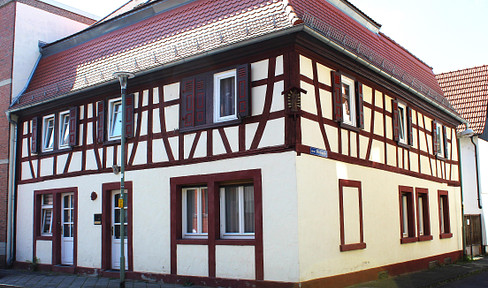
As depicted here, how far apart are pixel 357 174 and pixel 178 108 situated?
5.02 metres

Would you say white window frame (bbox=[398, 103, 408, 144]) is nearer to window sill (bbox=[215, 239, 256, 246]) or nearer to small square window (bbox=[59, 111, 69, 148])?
window sill (bbox=[215, 239, 256, 246])

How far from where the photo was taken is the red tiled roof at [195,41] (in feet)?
42.7

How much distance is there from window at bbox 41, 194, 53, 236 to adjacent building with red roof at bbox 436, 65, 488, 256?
52.9 ft

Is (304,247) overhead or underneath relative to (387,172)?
underneath

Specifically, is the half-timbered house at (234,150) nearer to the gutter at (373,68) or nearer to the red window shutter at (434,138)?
the gutter at (373,68)

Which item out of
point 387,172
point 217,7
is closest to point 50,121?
point 217,7

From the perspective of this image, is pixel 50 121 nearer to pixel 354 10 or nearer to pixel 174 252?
pixel 174 252

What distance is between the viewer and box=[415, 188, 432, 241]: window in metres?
18.3

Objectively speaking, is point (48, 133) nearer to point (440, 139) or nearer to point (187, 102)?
point (187, 102)

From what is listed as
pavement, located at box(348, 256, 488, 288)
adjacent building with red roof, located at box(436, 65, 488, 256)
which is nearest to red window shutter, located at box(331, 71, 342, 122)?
pavement, located at box(348, 256, 488, 288)

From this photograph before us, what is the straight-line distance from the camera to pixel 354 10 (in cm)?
1773

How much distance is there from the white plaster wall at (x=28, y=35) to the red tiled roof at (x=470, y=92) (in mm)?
18264

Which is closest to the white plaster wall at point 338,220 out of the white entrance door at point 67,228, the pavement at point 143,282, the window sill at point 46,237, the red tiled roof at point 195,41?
the pavement at point 143,282

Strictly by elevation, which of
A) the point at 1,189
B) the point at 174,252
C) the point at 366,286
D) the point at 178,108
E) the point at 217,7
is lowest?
the point at 366,286
